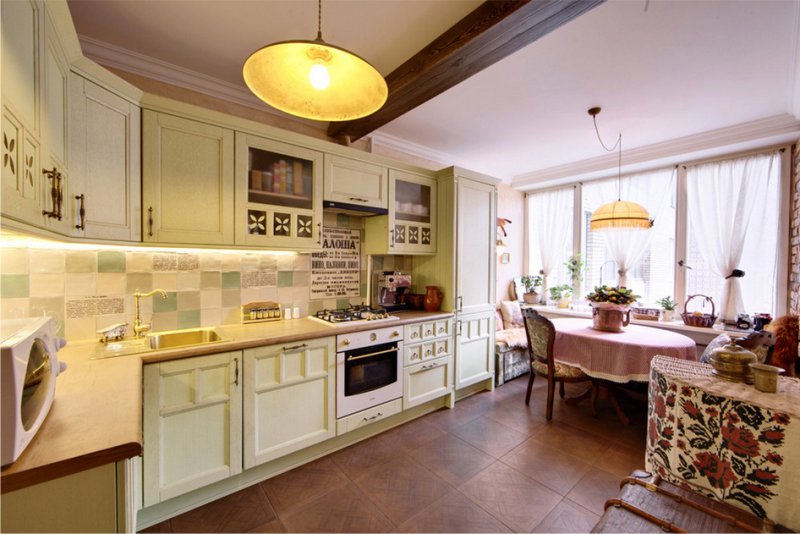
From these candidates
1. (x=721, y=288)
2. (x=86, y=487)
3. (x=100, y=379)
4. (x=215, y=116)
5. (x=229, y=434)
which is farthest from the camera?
(x=721, y=288)

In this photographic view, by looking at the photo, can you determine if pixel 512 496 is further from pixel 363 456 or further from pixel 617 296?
pixel 617 296

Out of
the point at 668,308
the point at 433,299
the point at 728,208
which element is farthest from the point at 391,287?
the point at 728,208

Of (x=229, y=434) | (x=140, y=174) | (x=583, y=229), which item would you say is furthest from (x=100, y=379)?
(x=583, y=229)

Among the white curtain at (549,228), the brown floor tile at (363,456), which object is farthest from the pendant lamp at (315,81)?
the white curtain at (549,228)

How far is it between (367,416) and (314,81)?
224 centimetres

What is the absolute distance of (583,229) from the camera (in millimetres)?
4770

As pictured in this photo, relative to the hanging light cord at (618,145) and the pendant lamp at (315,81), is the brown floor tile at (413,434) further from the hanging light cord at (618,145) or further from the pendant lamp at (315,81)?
the hanging light cord at (618,145)

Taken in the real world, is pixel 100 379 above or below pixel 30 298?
below

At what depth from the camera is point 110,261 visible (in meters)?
1.97

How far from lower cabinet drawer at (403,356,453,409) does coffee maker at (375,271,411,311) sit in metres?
0.62

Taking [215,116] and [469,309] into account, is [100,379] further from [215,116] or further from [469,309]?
[469,309]

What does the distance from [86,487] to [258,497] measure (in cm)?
138

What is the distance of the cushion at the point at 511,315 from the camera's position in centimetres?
455

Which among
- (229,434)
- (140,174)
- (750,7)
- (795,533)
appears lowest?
(229,434)
